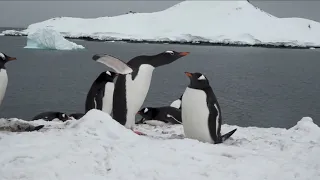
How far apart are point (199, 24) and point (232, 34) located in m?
11.7

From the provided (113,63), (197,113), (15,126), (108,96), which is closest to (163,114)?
(108,96)

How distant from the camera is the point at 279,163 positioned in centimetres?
410

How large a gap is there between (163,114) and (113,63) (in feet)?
8.53

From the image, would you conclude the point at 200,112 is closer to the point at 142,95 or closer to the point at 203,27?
the point at 142,95

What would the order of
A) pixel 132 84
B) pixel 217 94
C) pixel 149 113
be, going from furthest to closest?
pixel 217 94 < pixel 149 113 < pixel 132 84

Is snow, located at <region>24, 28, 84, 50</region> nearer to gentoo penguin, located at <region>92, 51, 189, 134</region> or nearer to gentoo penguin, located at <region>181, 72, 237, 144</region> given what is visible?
gentoo penguin, located at <region>92, 51, 189, 134</region>

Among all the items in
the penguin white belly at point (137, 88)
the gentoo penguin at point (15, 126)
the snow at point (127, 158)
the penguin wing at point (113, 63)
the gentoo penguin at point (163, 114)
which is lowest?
the gentoo penguin at point (163, 114)

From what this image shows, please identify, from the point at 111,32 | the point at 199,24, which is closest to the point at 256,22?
the point at 199,24

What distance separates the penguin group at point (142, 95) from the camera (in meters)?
5.37

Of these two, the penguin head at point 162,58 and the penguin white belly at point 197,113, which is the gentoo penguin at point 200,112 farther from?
the penguin head at point 162,58

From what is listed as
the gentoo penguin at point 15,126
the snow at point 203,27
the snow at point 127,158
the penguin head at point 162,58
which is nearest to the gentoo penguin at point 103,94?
the penguin head at point 162,58

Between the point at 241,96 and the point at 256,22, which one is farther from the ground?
the point at 256,22

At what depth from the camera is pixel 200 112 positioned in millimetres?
5352

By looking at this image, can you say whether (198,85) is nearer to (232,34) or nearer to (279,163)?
(279,163)
